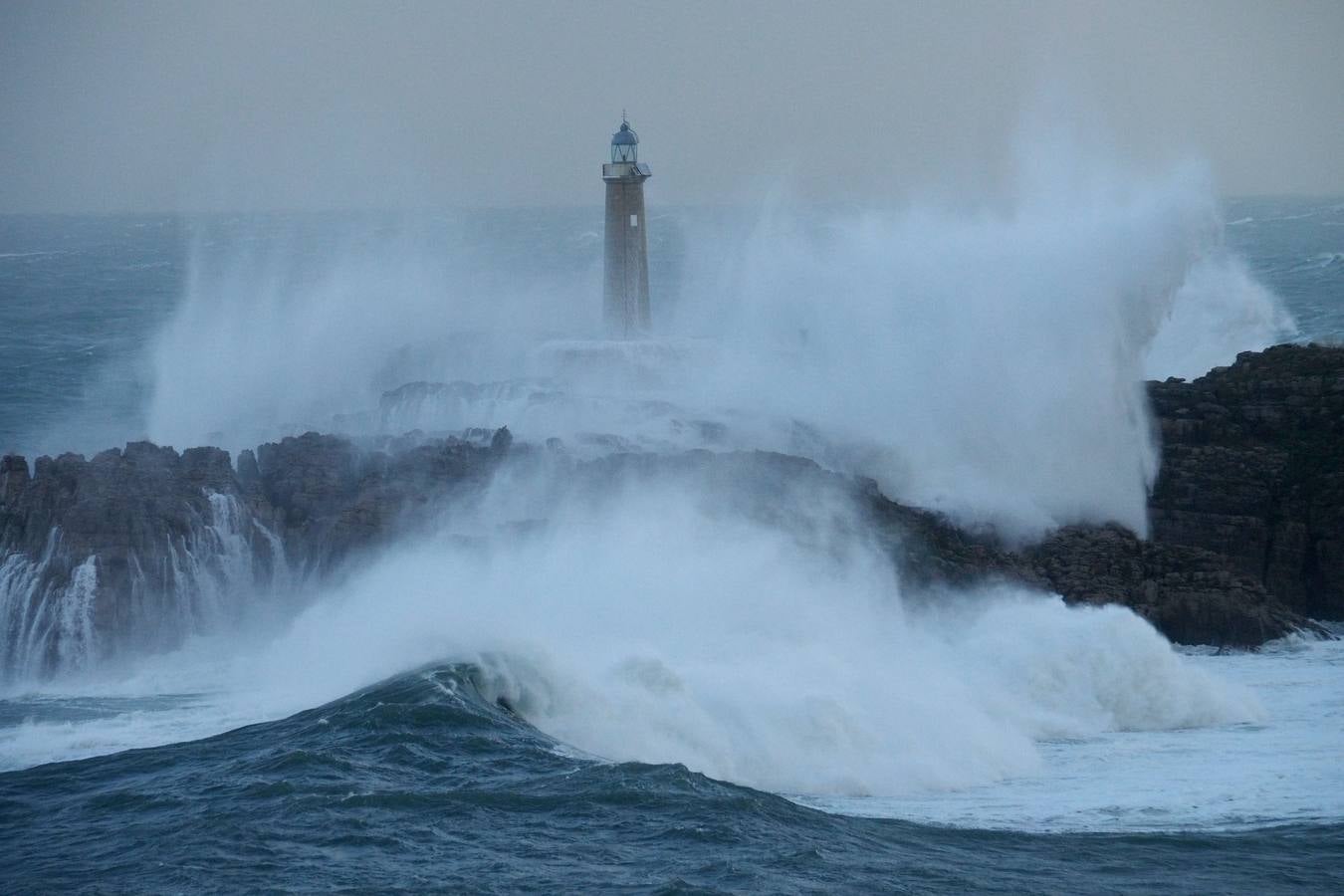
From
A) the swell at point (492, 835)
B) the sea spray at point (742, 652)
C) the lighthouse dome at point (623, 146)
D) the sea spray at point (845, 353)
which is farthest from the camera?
the lighthouse dome at point (623, 146)

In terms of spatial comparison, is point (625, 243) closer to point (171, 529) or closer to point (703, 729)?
point (171, 529)

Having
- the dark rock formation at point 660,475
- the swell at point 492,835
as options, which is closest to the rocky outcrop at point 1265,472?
the dark rock formation at point 660,475

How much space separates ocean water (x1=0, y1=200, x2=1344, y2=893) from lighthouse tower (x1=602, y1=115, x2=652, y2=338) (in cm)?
381

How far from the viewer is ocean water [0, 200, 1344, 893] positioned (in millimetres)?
9805

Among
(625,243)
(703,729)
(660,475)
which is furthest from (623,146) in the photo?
(703,729)

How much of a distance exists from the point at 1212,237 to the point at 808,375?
6.88 m

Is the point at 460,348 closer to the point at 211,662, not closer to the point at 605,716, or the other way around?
the point at 211,662

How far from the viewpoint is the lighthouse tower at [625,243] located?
2722 cm

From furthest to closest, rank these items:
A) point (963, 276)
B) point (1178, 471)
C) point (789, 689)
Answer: point (963, 276), point (1178, 471), point (789, 689)

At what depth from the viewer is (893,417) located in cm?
2278

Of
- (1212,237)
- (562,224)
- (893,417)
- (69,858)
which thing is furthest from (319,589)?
(562,224)

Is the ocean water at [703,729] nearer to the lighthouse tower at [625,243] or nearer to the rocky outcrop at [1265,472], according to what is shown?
the rocky outcrop at [1265,472]

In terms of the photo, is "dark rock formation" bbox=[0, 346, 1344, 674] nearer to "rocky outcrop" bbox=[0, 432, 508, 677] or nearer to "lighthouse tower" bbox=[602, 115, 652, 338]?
"rocky outcrop" bbox=[0, 432, 508, 677]

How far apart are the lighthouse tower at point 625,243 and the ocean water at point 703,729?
3.81 m
